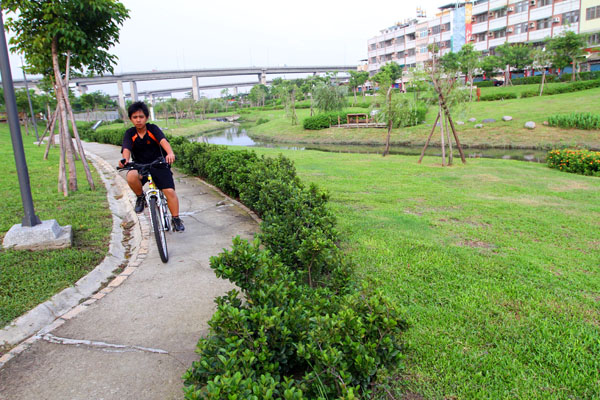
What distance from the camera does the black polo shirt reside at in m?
4.96

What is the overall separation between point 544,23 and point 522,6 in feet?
13.4

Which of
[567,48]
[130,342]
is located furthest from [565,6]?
[130,342]

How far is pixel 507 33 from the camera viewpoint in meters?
55.1

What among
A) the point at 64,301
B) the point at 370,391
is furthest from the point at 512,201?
the point at 64,301

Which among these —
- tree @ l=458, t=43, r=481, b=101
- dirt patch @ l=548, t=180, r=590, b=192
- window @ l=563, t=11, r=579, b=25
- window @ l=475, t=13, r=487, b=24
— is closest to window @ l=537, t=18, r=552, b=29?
window @ l=563, t=11, r=579, b=25

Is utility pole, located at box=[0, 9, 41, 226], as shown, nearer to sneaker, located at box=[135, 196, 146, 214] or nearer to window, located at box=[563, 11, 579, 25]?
sneaker, located at box=[135, 196, 146, 214]

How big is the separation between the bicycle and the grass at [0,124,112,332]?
0.76m

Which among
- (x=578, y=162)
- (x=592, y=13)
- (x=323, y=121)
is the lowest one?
(x=578, y=162)

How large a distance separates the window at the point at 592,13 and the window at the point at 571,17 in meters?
1.33

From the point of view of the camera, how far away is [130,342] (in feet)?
10.2

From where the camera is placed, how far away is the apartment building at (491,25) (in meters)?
46.1

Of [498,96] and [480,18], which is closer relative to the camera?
[498,96]

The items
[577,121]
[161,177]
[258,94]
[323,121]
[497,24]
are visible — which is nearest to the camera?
[161,177]

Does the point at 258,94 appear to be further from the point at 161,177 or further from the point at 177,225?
the point at 161,177
